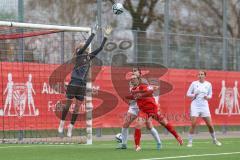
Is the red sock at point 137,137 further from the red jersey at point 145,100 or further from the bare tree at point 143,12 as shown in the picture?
the bare tree at point 143,12

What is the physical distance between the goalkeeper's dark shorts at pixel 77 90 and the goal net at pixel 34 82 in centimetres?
107

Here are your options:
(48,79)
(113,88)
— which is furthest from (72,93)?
(113,88)

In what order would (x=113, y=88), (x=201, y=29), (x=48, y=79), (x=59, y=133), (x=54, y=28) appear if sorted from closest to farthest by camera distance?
(x=54, y=28), (x=59, y=133), (x=48, y=79), (x=113, y=88), (x=201, y=29)

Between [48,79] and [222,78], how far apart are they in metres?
8.64

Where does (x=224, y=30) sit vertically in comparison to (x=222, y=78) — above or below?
above

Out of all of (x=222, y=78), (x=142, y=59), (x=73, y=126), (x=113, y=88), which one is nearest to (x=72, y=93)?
Answer: (x=73, y=126)

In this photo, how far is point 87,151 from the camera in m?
15.9

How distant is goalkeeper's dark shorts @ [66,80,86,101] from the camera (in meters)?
19.0

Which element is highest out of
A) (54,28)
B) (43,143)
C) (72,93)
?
(54,28)

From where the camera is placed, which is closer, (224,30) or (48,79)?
(48,79)

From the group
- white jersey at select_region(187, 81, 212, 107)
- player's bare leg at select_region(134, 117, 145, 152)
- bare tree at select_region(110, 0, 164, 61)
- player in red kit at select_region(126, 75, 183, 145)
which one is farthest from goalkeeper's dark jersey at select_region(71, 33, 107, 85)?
bare tree at select_region(110, 0, 164, 61)

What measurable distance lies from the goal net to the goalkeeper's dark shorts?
1.07 meters

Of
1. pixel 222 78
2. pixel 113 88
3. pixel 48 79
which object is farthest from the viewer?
pixel 222 78

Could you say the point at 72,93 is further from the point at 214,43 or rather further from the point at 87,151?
the point at 214,43
